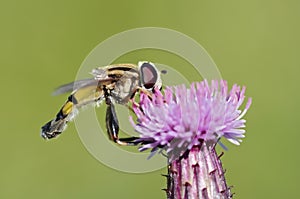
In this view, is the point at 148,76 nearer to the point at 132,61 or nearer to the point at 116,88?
the point at 116,88

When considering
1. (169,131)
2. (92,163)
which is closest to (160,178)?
(92,163)

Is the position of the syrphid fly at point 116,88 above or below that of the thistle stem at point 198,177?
above

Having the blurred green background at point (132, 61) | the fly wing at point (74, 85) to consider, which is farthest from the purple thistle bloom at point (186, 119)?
the blurred green background at point (132, 61)

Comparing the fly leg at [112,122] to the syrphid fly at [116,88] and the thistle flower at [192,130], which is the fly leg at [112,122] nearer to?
the syrphid fly at [116,88]

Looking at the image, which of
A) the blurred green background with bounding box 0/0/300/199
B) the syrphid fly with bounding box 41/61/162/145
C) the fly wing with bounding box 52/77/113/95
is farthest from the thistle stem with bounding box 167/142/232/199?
the blurred green background with bounding box 0/0/300/199

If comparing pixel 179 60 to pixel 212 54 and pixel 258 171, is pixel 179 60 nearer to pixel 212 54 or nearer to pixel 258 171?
pixel 212 54

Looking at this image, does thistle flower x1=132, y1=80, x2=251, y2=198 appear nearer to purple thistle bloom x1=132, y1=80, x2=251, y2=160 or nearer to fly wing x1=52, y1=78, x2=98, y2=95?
purple thistle bloom x1=132, y1=80, x2=251, y2=160
